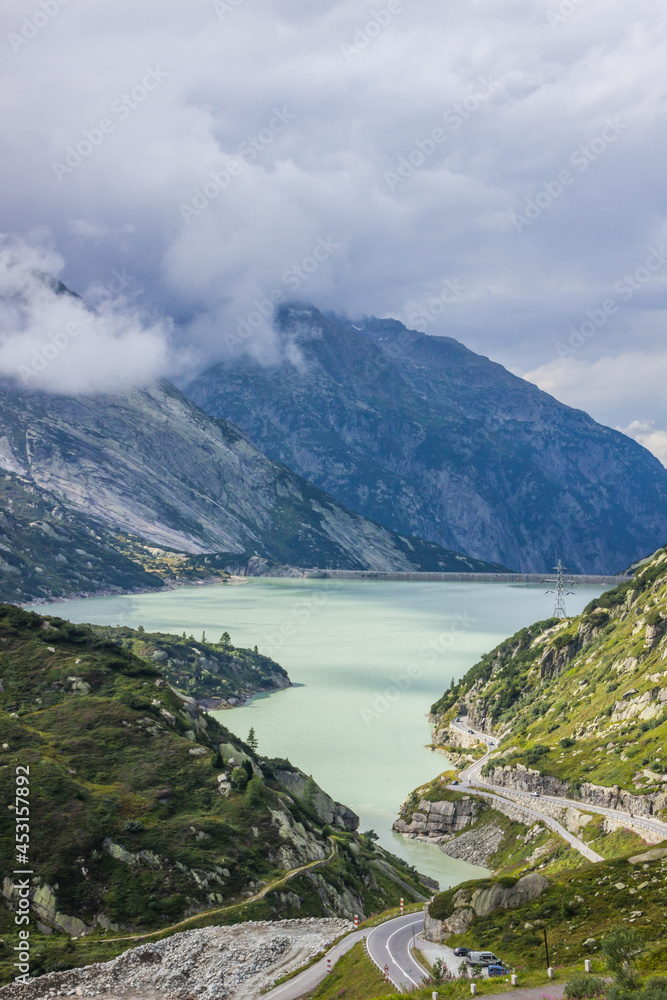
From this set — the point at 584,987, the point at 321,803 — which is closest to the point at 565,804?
the point at 321,803

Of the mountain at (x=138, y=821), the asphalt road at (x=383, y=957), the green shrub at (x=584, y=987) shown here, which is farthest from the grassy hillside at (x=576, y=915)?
the mountain at (x=138, y=821)

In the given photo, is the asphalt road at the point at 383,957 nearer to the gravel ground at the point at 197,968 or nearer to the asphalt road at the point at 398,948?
the asphalt road at the point at 398,948

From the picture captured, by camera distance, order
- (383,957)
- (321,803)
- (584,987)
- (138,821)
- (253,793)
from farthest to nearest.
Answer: (321,803), (253,793), (138,821), (383,957), (584,987)

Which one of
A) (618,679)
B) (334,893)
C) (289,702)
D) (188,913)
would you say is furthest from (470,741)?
(188,913)

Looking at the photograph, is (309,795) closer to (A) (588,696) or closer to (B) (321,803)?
(B) (321,803)

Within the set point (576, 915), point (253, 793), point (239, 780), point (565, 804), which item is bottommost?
point (565, 804)

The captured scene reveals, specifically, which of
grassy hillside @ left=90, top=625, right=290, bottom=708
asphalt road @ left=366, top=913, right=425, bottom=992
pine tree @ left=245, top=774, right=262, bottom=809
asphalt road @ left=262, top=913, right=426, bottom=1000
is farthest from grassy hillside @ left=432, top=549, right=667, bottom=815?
grassy hillside @ left=90, top=625, right=290, bottom=708

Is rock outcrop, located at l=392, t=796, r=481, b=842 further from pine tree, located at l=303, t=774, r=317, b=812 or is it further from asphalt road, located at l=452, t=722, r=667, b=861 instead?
pine tree, located at l=303, t=774, r=317, b=812

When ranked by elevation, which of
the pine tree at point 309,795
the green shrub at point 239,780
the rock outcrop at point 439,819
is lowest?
the rock outcrop at point 439,819
